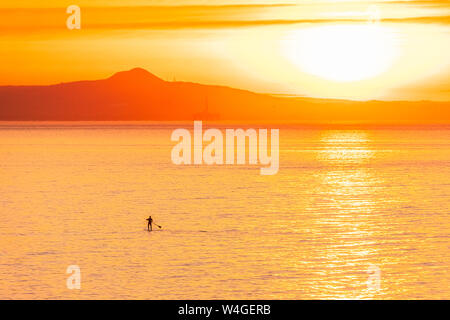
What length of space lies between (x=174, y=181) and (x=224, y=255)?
55.5 m

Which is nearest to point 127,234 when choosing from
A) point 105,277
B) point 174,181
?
point 105,277

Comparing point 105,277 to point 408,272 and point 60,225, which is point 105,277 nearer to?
point 408,272

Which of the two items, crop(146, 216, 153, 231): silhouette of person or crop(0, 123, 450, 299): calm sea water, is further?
crop(146, 216, 153, 231): silhouette of person

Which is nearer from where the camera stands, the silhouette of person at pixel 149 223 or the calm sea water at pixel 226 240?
the calm sea water at pixel 226 240

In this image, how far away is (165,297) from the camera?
1328 inches

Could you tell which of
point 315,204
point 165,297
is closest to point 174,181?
point 315,204

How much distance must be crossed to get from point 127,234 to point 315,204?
Result: 2477 cm

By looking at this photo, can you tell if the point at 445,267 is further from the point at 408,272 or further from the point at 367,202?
the point at 367,202

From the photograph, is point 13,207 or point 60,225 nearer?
point 60,225

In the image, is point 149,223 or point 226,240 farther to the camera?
point 149,223

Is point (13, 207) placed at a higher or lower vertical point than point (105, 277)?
higher
